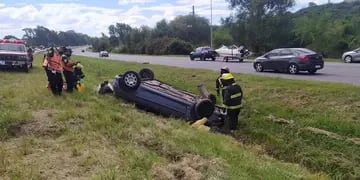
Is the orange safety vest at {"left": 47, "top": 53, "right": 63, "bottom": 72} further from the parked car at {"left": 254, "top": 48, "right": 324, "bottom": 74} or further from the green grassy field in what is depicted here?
the parked car at {"left": 254, "top": 48, "right": 324, "bottom": 74}

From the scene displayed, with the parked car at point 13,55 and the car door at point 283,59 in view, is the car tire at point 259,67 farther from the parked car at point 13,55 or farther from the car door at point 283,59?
the parked car at point 13,55

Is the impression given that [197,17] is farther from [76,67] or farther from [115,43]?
[76,67]

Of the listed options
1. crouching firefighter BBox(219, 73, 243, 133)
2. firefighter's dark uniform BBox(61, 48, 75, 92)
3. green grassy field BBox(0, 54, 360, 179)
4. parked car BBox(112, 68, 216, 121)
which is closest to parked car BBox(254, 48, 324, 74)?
green grassy field BBox(0, 54, 360, 179)

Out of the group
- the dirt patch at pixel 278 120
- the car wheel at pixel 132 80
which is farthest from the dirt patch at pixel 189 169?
the car wheel at pixel 132 80

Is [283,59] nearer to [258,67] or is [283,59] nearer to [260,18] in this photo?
[258,67]

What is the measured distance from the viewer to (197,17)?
111875 millimetres

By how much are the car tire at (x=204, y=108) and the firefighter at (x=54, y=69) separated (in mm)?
4565

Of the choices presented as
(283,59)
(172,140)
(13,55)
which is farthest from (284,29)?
(172,140)

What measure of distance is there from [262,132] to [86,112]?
14.4ft

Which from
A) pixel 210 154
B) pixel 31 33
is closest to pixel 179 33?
pixel 31 33

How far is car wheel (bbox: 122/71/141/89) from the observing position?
1271cm

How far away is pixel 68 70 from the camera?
14102 millimetres

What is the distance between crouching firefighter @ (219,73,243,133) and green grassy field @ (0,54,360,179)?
462mm

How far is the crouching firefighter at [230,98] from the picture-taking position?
Result: 432 inches
